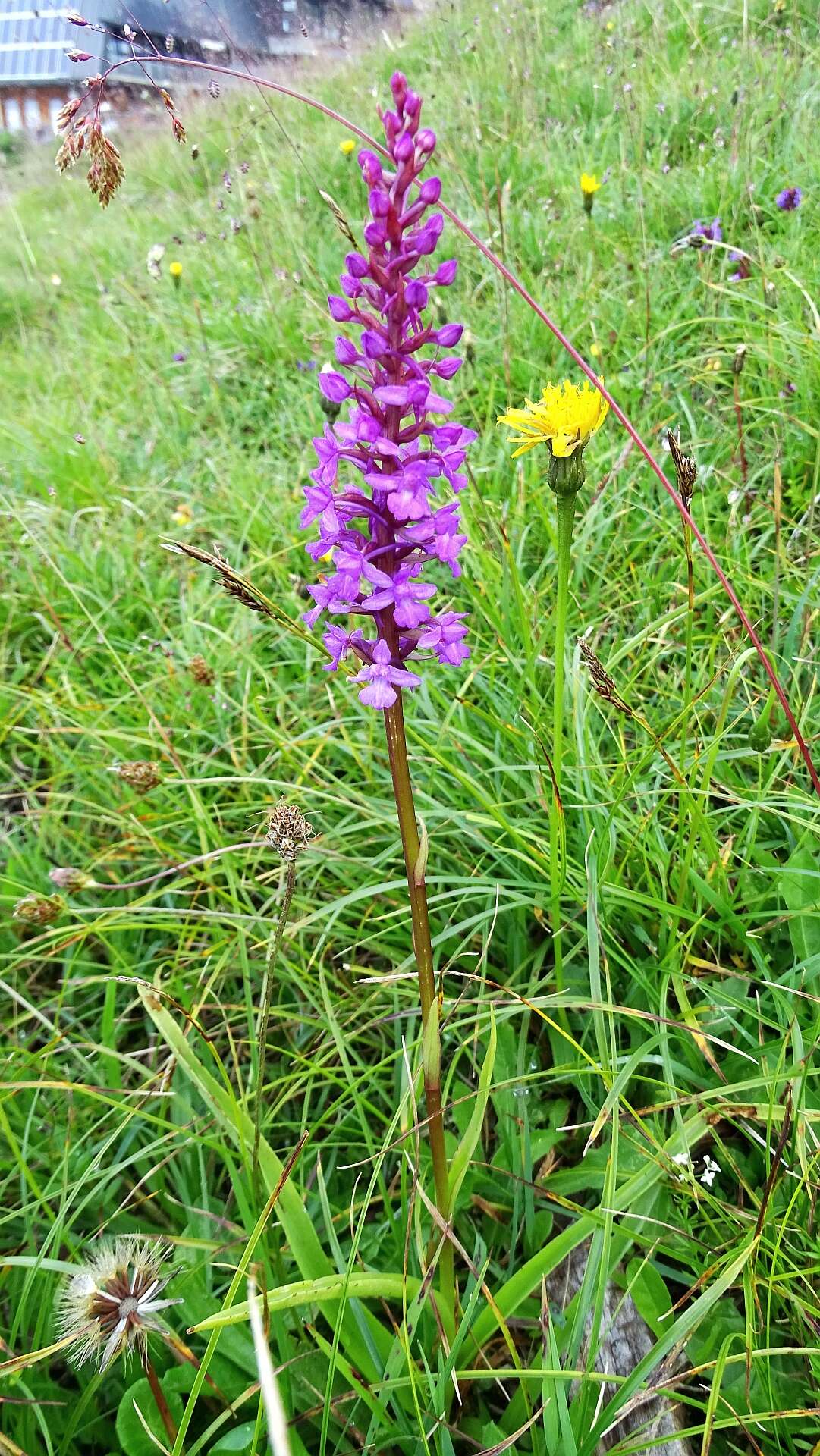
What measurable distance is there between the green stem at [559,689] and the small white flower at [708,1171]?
0.35m

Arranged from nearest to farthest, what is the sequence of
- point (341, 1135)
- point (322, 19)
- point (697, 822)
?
point (697, 822)
point (341, 1135)
point (322, 19)

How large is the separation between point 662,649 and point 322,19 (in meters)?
4.15

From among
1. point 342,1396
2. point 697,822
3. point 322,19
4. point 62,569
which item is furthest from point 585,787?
point 322,19

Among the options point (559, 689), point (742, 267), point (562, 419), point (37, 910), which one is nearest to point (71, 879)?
point (37, 910)

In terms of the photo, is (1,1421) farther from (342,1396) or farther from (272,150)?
(272,150)

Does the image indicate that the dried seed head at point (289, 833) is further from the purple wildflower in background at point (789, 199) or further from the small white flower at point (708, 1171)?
the purple wildflower in background at point (789, 199)

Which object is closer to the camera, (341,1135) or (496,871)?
(341,1135)

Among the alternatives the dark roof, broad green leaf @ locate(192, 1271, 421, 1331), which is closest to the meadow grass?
broad green leaf @ locate(192, 1271, 421, 1331)

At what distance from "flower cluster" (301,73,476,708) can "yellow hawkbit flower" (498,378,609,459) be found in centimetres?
36

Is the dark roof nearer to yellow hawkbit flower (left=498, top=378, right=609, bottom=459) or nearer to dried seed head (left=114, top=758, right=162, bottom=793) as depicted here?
yellow hawkbit flower (left=498, top=378, right=609, bottom=459)

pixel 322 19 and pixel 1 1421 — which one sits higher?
pixel 322 19

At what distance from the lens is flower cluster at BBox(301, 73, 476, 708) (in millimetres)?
967

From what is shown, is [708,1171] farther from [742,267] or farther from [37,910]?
[742,267]

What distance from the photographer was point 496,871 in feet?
6.27
